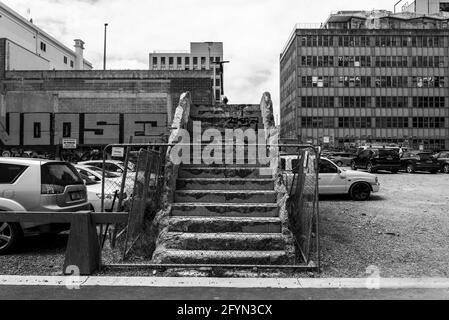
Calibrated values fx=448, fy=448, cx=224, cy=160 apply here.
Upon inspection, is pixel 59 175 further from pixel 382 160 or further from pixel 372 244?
pixel 382 160

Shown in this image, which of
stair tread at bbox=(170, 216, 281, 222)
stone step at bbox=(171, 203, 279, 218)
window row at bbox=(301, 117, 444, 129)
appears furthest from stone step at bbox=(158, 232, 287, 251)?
window row at bbox=(301, 117, 444, 129)

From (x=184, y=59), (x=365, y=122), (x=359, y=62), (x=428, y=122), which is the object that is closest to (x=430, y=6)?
(x=359, y=62)

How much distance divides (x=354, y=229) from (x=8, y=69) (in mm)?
20995

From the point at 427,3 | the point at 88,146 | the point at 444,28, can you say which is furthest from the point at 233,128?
the point at 427,3

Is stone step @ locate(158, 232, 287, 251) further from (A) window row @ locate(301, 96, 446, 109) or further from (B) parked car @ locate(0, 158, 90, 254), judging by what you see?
(A) window row @ locate(301, 96, 446, 109)

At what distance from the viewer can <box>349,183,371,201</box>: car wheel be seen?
1523cm

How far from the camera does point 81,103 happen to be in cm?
2306

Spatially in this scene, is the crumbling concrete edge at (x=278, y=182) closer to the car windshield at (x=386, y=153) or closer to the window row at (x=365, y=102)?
the car windshield at (x=386, y=153)

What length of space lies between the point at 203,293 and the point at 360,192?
11.0 meters

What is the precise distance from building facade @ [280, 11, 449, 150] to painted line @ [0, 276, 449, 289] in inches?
2997

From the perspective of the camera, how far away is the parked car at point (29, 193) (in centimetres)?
743
